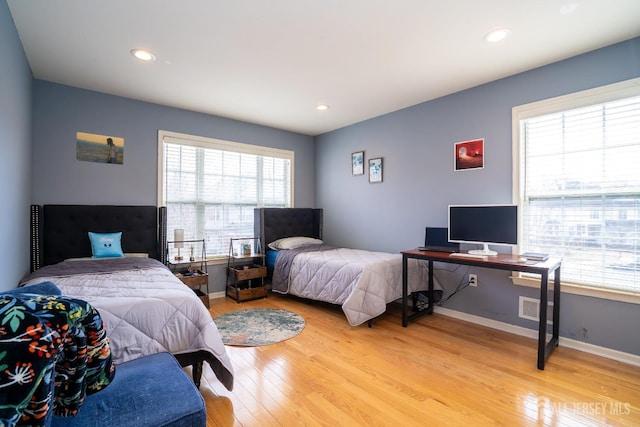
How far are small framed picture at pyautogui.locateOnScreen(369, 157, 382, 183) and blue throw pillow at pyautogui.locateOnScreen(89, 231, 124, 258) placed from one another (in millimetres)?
3160

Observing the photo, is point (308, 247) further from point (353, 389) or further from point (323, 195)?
point (353, 389)

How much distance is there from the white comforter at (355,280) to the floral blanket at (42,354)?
2.37 m

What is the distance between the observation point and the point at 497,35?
2275 millimetres

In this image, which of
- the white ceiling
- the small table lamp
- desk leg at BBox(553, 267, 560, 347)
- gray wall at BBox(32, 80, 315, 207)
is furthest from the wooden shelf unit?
desk leg at BBox(553, 267, 560, 347)

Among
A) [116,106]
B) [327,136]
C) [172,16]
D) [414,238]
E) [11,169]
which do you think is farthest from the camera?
[327,136]

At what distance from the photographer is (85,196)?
3.29 meters

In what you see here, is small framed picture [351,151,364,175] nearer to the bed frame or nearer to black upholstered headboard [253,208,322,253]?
black upholstered headboard [253,208,322,253]

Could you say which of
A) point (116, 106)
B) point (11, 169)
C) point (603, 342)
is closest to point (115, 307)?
point (11, 169)

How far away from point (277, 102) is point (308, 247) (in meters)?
1.98

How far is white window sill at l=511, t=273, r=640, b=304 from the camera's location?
7.71ft

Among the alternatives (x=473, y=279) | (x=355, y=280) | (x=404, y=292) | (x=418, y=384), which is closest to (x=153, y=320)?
(x=418, y=384)

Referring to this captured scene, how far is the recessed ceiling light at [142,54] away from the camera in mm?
2490

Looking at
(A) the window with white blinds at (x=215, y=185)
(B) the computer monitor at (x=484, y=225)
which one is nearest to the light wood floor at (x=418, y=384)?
(B) the computer monitor at (x=484, y=225)

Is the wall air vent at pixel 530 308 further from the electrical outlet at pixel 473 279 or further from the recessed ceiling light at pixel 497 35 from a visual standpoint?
the recessed ceiling light at pixel 497 35
